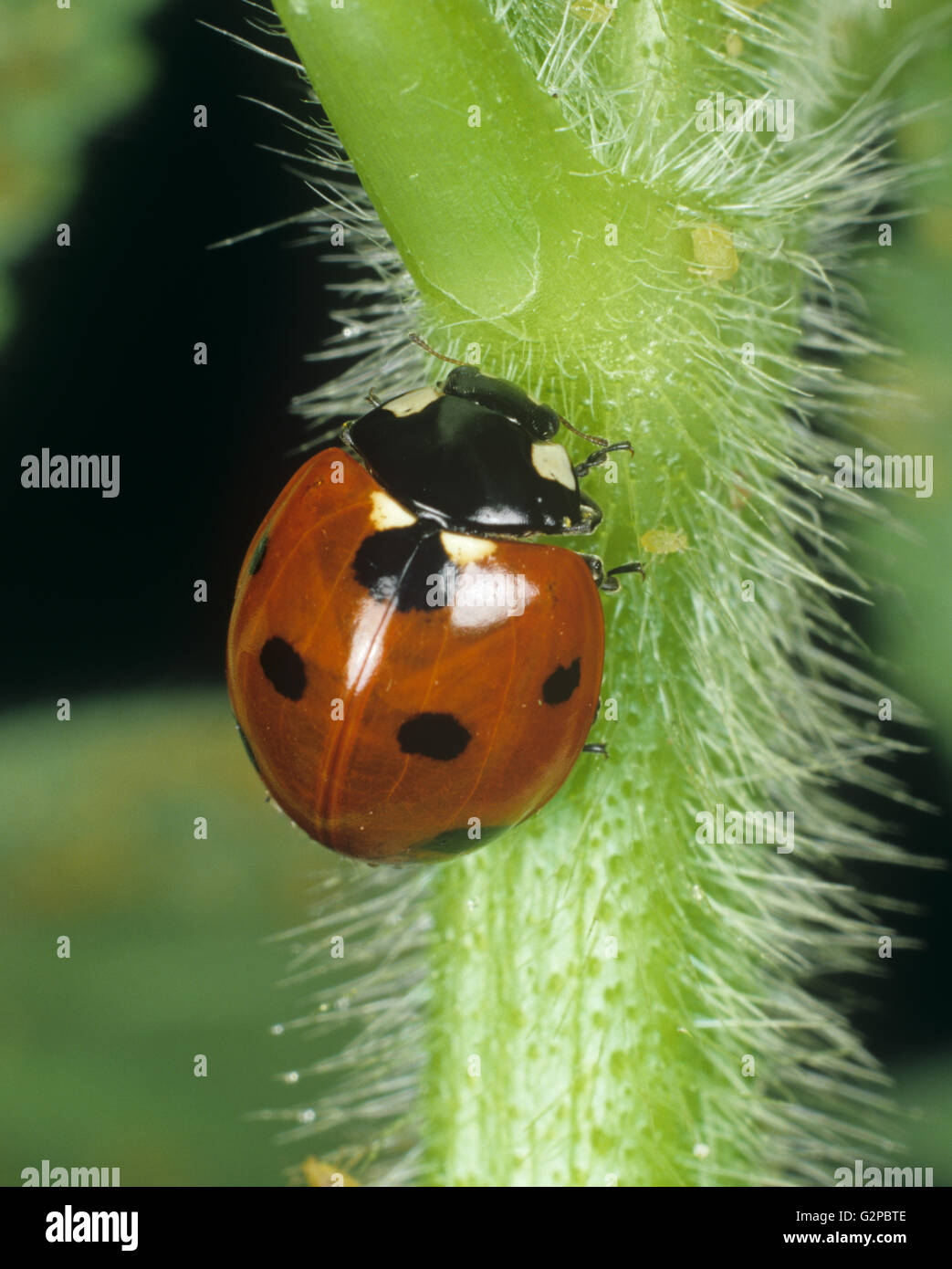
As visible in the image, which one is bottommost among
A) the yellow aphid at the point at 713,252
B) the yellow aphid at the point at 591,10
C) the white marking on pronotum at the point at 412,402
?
the white marking on pronotum at the point at 412,402

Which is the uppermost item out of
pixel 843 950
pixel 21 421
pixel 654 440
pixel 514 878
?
pixel 21 421

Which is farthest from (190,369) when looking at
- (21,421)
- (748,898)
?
(748,898)

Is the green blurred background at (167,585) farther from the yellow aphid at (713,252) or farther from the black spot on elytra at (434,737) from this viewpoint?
the black spot on elytra at (434,737)

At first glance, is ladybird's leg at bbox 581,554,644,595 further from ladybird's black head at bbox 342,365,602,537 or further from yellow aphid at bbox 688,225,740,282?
yellow aphid at bbox 688,225,740,282

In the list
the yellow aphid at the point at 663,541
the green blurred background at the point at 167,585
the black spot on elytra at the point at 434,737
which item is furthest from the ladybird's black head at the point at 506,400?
the green blurred background at the point at 167,585

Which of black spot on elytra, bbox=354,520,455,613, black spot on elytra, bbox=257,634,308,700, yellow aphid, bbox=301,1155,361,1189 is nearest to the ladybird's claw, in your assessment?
black spot on elytra, bbox=354,520,455,613

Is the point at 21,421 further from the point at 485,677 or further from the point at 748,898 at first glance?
the point at 748,898
